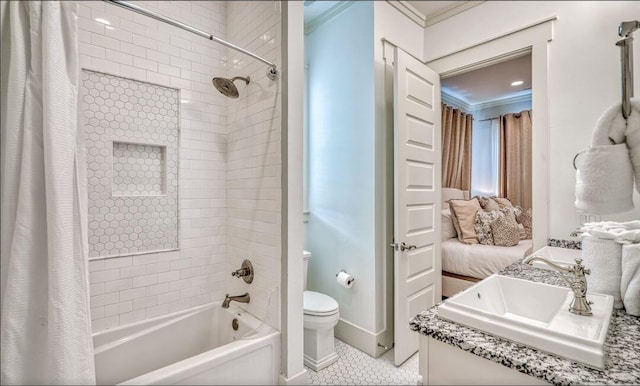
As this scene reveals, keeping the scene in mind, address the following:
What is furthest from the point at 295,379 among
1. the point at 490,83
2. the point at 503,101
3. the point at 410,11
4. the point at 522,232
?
the point at 503,101

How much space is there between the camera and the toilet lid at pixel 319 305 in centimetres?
193

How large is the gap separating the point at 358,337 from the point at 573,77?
215cm

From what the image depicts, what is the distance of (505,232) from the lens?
2750 millimetres

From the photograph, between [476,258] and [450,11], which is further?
[476,258]

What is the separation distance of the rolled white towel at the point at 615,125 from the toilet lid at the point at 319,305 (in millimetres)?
1608

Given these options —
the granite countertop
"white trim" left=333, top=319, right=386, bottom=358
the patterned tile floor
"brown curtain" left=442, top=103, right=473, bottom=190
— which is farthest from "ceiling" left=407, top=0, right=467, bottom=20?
the patterned tile floor

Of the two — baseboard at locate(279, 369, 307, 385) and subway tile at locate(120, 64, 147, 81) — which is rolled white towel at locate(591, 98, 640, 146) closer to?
baseboard at locate(279, 369, 307, 385)

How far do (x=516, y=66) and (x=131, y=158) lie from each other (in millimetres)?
3025

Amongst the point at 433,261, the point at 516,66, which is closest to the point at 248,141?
the point at 433,261

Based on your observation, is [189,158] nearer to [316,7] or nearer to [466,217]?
[316,7]

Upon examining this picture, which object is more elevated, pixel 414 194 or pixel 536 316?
pixel 414 194

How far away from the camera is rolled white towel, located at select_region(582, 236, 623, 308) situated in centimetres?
100

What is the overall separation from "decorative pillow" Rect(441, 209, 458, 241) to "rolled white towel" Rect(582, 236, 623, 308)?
74.9 inches

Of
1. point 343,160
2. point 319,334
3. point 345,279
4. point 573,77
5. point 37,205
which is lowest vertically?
point 319,334
